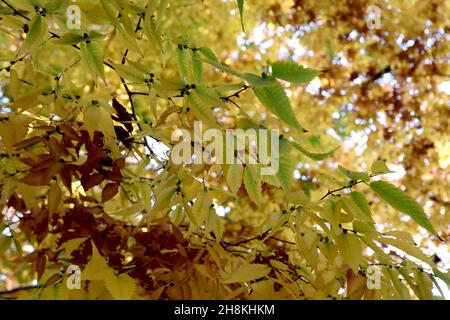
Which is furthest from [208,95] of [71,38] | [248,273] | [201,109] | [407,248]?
[407,248]

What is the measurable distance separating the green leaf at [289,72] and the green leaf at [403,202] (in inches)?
10.5

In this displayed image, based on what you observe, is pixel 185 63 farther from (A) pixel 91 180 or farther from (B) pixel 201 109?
(A) pixel 91 180

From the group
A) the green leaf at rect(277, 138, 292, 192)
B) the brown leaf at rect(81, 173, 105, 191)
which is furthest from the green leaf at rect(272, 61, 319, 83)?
the brown leaf at rect(81, 173, 105, 191)

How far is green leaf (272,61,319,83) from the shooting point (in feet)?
2.46

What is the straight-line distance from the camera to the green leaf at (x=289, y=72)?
2.46 ft

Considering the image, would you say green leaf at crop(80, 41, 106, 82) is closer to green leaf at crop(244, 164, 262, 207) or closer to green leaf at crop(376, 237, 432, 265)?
green leaf at crop(244, 164, 262, 207)

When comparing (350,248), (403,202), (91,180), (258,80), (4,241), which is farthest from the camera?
(4,241)

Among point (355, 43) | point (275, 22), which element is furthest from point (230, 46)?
point (355, 43)

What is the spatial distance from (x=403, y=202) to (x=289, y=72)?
322 millimetres

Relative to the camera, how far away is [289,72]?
753 mm
